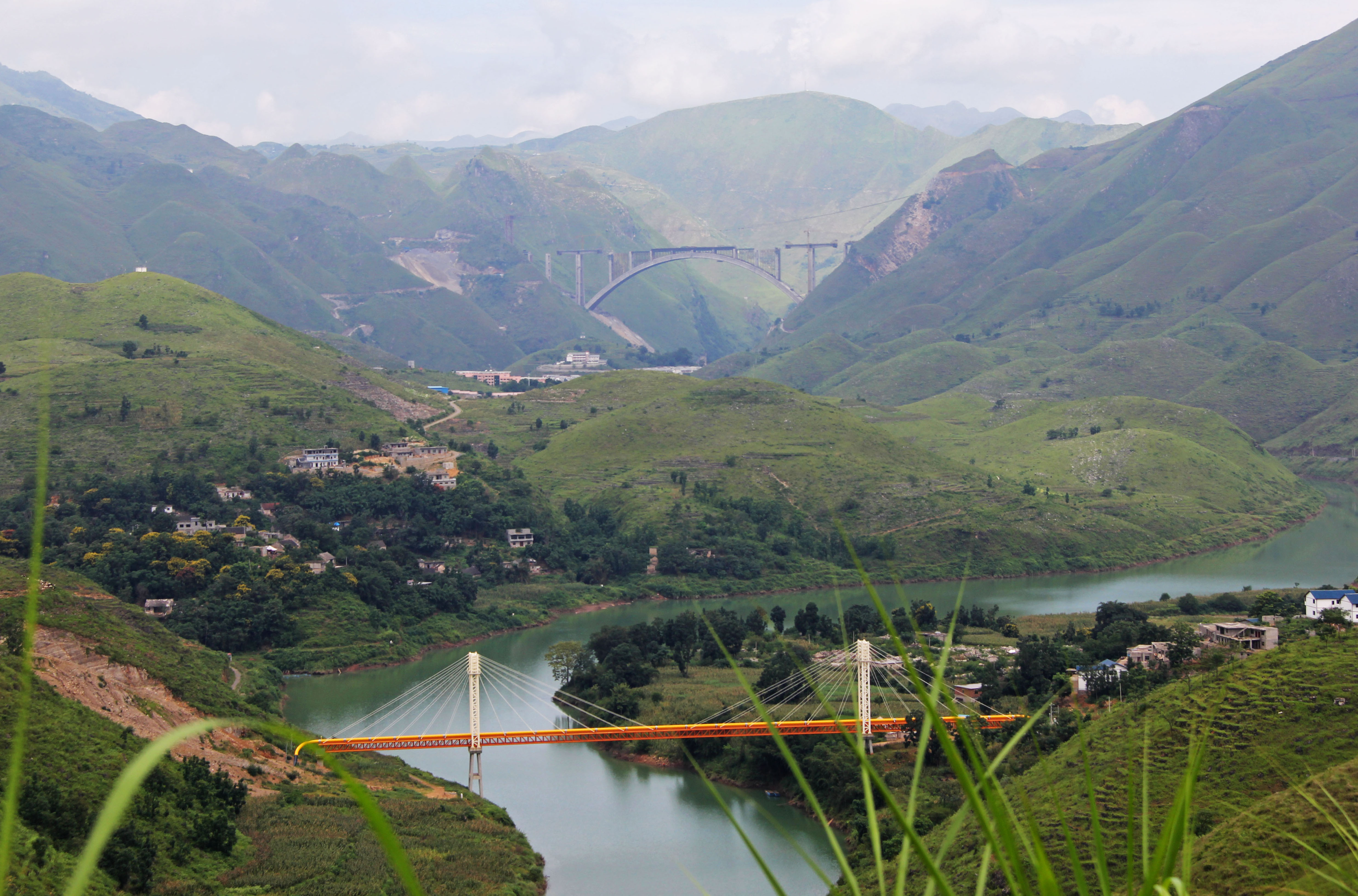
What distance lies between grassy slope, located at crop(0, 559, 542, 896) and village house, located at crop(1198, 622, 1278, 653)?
15.7m

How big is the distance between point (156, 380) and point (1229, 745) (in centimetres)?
5105

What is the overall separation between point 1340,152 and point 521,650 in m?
110

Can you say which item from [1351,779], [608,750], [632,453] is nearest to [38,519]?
[1351,779]

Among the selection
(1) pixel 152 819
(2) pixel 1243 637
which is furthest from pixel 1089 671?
(1) pixel 152 819

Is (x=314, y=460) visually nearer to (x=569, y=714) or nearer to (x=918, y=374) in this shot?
(x=569, y=714)

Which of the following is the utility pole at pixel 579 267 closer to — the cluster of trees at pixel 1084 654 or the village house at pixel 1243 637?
the cluster of trees at pixel 1084 654

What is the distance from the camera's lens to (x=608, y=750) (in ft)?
101

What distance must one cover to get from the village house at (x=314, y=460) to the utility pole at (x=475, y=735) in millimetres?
27810

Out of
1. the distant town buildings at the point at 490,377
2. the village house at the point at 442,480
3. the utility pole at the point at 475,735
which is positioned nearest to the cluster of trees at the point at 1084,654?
the utility pole at the point at 475,735

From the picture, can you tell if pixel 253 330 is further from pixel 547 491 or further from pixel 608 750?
pixel 608 750

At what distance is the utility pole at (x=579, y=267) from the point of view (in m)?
159

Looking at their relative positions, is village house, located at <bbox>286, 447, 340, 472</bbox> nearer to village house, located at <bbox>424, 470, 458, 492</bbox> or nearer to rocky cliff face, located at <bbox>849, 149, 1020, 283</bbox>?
village house, located at <bbox>424, 470, 458, 492</bbox>

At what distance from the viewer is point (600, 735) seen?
27141 millimetres

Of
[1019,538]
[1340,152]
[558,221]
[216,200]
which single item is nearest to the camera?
[1019,538]
